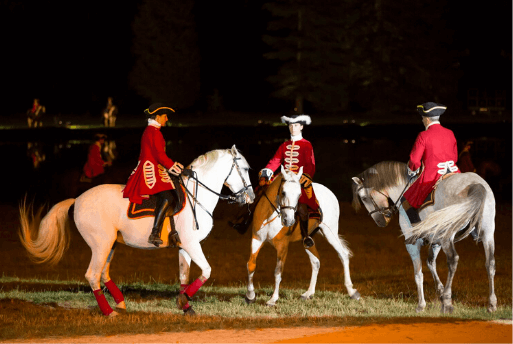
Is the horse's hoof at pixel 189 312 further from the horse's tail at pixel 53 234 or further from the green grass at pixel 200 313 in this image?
the horse's tail at pixel 53 234

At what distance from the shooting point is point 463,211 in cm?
957

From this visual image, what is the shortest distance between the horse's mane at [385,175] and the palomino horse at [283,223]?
2.69 ft

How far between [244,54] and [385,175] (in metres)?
75.0

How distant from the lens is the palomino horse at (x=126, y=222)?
1011 centimetres

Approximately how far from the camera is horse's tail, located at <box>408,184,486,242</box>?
31.2ft

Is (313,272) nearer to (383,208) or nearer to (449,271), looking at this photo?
(383,208)

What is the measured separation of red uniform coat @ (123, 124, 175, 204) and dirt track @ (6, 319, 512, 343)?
1.85 meters

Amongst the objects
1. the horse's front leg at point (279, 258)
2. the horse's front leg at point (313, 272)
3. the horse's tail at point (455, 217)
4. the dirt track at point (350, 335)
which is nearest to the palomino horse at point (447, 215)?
the horse's tail at point (455, 217)

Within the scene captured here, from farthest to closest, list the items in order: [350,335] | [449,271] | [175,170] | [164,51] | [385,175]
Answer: [164,51], [385,175], [175,170], [449,271], [350,335]

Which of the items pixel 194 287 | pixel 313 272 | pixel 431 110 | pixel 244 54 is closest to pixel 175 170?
pixel 194 287

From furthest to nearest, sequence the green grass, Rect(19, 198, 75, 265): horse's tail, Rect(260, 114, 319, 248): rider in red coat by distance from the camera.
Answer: Rect(260, 114, 319, 248): rider in red coat < Rect(19, 198, 75, 265): horse's tail < the green grass

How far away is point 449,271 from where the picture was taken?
994 cm

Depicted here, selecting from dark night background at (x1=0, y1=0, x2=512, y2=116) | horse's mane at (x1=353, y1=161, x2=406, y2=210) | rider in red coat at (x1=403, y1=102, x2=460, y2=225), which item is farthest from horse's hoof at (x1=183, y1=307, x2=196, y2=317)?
dark night background at (x1=0, y1=0, x2=512, y2=116)

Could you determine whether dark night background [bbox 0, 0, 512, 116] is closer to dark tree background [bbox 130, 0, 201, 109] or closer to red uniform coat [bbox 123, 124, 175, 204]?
dark tree background [bbox 130, 0, 201, 109]
